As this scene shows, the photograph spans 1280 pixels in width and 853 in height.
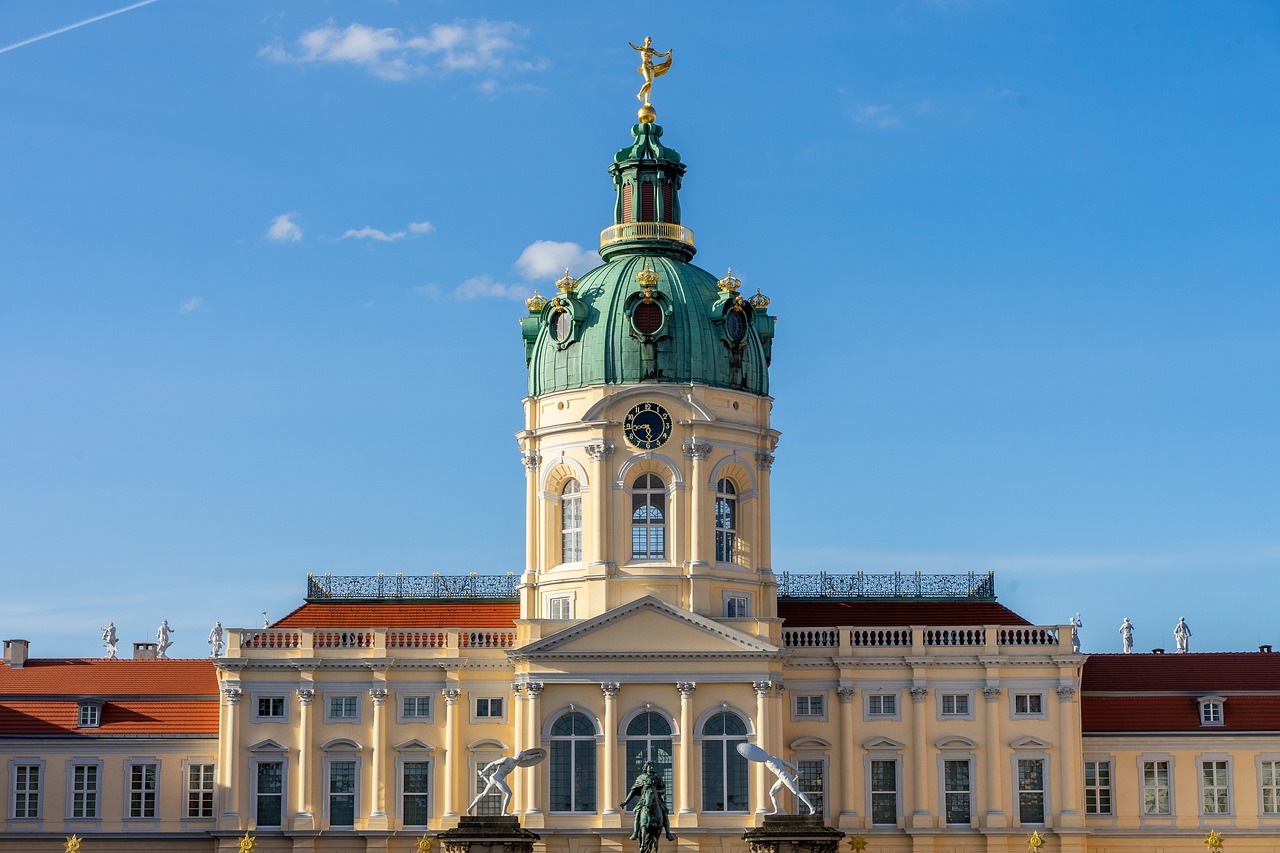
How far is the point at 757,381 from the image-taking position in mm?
99750

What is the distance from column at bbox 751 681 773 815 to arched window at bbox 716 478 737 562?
6.80m

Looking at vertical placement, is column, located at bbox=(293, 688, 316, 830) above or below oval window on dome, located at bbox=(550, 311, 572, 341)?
below

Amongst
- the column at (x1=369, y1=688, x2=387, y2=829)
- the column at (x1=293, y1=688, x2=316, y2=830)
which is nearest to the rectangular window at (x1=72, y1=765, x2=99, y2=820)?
the column at (x1=293, y1=688, x2=316, y2=830)

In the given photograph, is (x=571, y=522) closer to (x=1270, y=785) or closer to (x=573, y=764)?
A: (x=573, y=764)

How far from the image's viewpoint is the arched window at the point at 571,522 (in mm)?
97500

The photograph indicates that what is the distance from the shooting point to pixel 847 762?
316ft

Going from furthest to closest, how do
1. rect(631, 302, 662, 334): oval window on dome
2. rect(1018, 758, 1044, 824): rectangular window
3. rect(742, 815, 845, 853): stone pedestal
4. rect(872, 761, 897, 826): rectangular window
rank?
1. rect(631, 302, 662, 334): oval window on dome
2. rect(872, 761, 897, 826): rectangular window
3. rect(1018, 758, 1044, 824): rectangular window
4. rect(742, 815, 845, 853): stone pedestal

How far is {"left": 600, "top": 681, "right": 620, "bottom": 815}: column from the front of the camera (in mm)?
92812

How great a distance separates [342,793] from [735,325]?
2530 cm

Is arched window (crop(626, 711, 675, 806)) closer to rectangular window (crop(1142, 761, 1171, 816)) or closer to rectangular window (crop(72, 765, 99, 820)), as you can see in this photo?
rectangular window (crop(1142, 761, 1171, 816))

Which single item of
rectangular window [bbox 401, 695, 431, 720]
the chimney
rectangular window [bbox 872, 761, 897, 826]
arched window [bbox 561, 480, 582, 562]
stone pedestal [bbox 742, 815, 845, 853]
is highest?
arched window [bbox 561, 480, 582, 562]

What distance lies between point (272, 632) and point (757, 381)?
22911 mm

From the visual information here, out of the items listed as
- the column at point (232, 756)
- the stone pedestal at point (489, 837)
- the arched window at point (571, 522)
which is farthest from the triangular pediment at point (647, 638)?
the stone pedestal at point (489, 837)

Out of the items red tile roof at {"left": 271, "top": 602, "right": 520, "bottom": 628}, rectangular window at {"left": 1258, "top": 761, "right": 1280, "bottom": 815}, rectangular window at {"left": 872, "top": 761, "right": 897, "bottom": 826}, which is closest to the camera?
rectangular window at {"left": 872, "top": 761, "right": 897, "bottom": 826}
